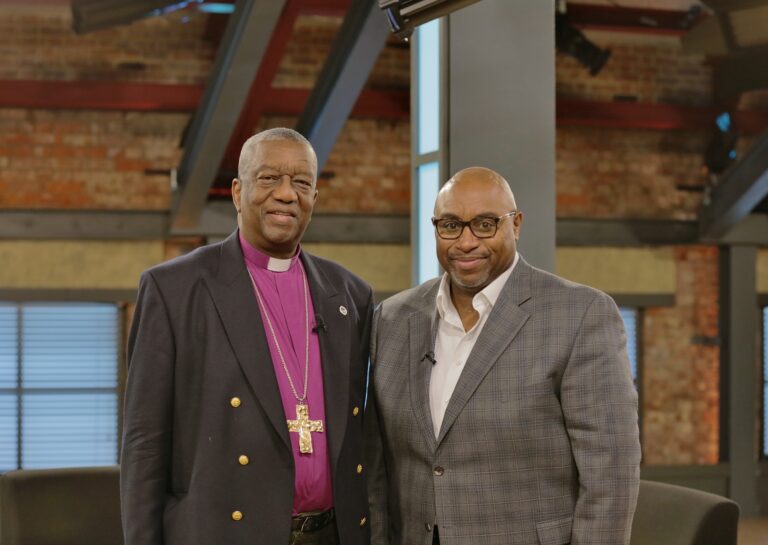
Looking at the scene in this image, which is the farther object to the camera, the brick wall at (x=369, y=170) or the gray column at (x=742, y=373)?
the gray column at (x=742, y=373)

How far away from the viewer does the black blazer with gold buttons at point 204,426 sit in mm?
2256

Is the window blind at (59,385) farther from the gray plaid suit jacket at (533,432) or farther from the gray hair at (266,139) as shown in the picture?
the gray plaid suit jacket at (533,432)

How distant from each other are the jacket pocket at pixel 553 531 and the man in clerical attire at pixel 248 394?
0.43m

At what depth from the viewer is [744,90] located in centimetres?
797

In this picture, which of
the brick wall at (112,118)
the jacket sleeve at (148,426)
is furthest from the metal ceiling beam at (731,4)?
the jacket sleeve at (148,426)

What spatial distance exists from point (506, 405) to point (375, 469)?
0.45m

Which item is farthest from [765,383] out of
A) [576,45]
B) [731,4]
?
[731,4]

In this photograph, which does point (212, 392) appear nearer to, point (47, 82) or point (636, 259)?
point (47, 82)

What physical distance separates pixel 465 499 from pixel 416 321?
457mm

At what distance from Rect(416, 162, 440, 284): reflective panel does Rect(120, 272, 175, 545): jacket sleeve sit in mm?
1580

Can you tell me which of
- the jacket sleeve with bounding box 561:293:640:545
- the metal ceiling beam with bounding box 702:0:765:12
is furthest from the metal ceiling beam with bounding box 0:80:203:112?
the jacket sleeve with bounding box 561:293:640:545

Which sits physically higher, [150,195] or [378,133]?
[378,133]

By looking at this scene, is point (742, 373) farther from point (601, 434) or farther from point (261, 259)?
point (261, 259)

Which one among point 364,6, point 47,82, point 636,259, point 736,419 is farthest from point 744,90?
point 47,82
